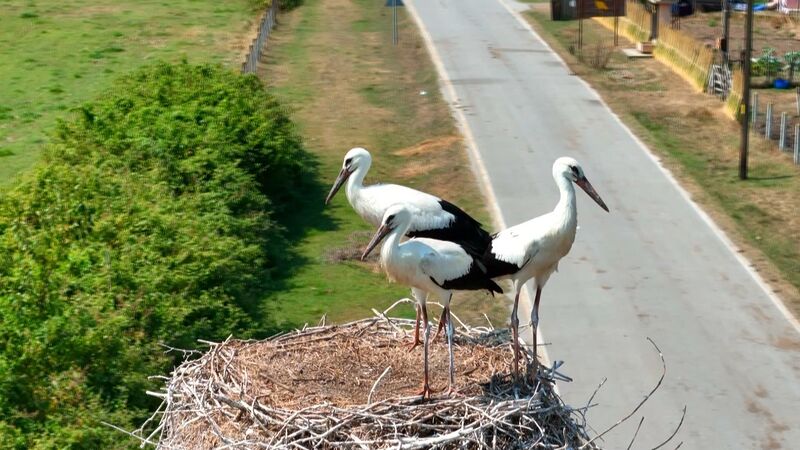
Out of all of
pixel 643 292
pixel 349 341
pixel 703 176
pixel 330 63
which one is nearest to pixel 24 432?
pixel 349 341

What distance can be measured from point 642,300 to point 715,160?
10536 mm

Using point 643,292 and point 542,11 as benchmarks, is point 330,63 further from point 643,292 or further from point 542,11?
point 643,292

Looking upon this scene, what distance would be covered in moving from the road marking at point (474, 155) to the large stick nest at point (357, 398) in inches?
188

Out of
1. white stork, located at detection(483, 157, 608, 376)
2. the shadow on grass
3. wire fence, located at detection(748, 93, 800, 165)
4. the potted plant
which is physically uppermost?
white stork, located at detection(483, 157, 608, 376)

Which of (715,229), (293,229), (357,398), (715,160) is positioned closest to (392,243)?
(357,398)

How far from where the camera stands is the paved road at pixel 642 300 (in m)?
19.6

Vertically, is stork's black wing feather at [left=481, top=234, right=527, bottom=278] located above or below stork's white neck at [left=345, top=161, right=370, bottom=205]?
below

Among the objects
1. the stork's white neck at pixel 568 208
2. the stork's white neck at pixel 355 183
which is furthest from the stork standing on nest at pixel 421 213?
the stork's white neck at pixel 568 208

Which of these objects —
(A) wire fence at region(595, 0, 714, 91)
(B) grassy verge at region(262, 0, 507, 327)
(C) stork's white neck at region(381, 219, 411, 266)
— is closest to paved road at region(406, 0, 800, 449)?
(B) grassy verge at region(262, 0, 507, 327)

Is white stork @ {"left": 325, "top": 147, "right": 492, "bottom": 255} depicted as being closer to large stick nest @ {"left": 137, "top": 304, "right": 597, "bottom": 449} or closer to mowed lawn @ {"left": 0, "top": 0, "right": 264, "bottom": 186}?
large stick nest @ {"left": 137, "top": 304, "right": 597, "bottom": 449}

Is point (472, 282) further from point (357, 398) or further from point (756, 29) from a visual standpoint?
point (756, 29)

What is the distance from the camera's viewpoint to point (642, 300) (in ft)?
77.9

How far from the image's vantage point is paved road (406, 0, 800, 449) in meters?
19.6

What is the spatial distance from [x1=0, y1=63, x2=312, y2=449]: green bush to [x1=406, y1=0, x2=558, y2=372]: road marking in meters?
4.34
